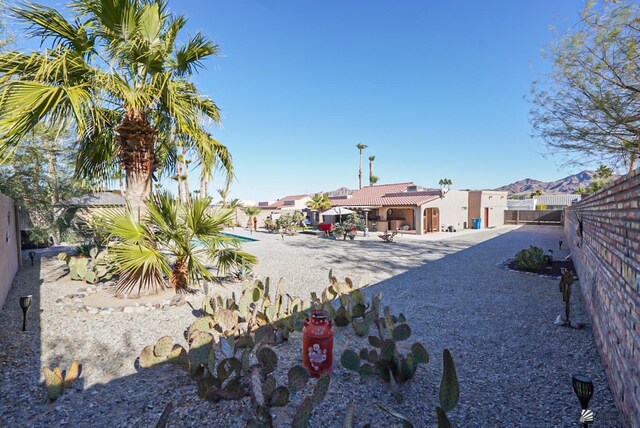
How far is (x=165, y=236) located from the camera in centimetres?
659

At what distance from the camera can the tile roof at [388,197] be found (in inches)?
971

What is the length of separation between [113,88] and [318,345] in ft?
20.1

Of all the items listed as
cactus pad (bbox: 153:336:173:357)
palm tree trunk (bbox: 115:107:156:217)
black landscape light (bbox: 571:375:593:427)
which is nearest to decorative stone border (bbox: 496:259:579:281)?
black landscape light (bbox: 571:375:593:427)

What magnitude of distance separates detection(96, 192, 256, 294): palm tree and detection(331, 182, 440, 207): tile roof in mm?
19276

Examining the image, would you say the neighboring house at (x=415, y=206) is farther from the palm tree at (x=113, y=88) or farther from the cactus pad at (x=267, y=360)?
the cactus pad at (x=267, y=360)

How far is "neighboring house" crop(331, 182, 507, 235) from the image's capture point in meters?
24.5

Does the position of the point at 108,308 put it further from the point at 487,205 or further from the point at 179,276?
the point at 487,205

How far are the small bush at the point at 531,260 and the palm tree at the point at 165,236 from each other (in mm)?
8701

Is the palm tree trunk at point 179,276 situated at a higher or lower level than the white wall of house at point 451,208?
lower

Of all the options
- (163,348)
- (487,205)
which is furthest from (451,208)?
(163,348)

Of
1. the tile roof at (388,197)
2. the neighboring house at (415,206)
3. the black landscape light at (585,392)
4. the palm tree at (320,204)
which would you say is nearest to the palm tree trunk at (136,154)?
the black landscape light at (585,392)

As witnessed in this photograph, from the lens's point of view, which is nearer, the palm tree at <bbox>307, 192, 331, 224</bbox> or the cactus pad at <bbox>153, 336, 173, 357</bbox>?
the cactus pad at <bbox>153, 336, 173, 357</bbox>

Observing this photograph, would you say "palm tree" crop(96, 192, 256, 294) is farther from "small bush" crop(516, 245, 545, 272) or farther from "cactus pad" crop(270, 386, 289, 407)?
"small bush" crop(516, 245, 545, 272)

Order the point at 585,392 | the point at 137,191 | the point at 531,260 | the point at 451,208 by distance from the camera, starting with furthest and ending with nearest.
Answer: the point at 451,208 < the point at 531,260 < the point at 137,191 < the point at 585,392
